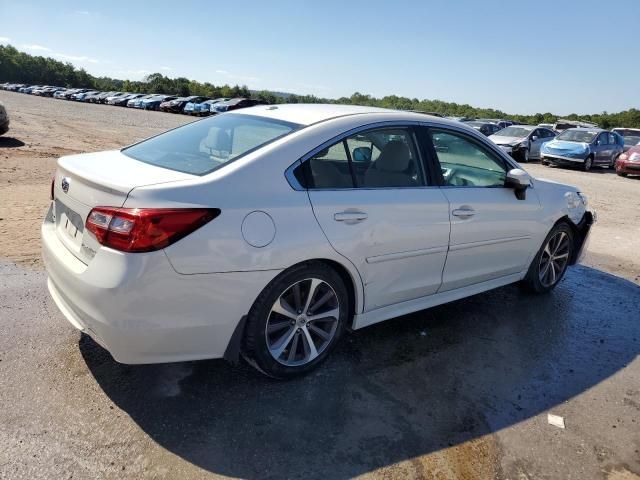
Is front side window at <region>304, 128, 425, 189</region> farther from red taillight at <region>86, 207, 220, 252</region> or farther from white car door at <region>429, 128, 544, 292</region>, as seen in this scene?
red taillight at <region>86, 207, 220, 252</region>

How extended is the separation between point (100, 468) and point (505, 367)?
2684 millimetres

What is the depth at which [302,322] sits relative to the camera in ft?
Result: 10.5

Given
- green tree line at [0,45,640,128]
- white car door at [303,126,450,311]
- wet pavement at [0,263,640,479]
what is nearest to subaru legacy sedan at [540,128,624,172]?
wet pavement at [0,263,640,479]

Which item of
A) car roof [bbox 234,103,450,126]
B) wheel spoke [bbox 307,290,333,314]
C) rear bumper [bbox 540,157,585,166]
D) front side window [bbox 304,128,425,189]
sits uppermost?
car roof [bbox 234,103,450,126]

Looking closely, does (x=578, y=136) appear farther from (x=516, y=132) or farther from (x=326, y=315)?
(x=326, y=315)

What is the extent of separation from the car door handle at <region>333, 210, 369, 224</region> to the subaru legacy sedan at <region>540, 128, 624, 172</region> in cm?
1938

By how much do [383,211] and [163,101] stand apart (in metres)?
53.1

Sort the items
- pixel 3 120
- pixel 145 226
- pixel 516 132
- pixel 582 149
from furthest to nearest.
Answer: pixel 516 132
pixel 582 149
pixel 3 120
pixel 145 226

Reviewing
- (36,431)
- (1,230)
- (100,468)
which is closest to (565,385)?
(100,468)

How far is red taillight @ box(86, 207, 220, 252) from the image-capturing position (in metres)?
2.52

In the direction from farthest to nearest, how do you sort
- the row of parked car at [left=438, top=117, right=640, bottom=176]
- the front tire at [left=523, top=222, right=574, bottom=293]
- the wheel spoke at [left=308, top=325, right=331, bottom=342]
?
the row of parked car at [left=438, top=117, right=640, bottom=176] < the front tire at [left=523, top=222, right=574, bottom=293] < the wheel spoke at [left=308, top=325, right=331, bottom=342]

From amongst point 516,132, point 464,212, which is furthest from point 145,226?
point 516,132

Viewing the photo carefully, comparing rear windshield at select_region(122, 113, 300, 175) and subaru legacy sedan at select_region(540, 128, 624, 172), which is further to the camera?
subaru legacy sedan at select_region(540, 128, 624, 172)

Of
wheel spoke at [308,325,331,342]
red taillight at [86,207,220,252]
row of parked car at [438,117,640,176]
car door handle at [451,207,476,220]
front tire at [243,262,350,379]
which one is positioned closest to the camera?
red taillight at [86,207,220,252]
